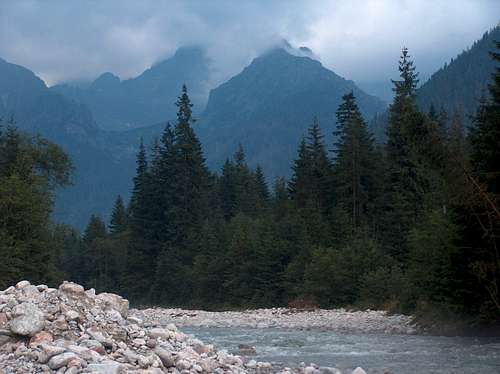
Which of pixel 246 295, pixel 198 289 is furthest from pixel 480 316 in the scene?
pixel 198 289

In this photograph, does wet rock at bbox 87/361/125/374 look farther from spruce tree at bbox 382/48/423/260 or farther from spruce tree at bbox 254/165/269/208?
spruce tree at bbox 254/165/269/208

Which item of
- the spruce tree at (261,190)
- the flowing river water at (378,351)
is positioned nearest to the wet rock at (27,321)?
the flowing river water at (378,351)

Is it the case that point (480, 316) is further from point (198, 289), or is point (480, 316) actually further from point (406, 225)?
point (198, 289)

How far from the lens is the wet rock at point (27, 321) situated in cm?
940

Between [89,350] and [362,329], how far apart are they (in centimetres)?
1625

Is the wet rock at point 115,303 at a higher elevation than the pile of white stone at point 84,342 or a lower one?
higher

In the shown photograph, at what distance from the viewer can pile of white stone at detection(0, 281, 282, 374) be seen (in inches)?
328

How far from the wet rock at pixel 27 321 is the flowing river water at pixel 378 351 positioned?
6023 mm

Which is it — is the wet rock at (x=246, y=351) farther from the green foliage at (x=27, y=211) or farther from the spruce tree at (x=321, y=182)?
the spruce tree at (x=321, y=182)

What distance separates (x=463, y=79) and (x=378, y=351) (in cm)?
15163

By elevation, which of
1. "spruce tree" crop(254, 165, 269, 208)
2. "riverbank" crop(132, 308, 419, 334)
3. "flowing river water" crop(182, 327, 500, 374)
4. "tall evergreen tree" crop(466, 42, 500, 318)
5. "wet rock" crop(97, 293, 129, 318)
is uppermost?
"spruce tree" crop(254, 165, 269, 208)

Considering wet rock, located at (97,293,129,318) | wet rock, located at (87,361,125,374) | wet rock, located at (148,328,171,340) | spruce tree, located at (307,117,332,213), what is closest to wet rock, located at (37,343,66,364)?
wet rock, located at (87,361,125,374)

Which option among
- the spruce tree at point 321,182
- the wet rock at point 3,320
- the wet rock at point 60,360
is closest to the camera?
the wet rock at point 60,360

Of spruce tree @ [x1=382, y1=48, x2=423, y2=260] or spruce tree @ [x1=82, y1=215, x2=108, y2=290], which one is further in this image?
spruce tree @ [x1=82, y1=215, x2=108, y2=290]
